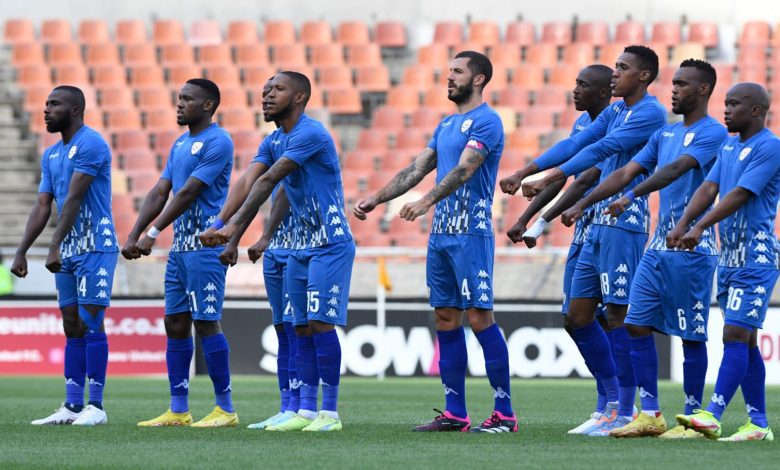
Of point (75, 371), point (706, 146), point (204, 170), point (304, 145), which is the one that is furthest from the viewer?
point (75, 371)

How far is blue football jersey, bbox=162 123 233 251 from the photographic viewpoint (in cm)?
979

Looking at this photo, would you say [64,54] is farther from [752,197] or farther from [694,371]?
[752,197]

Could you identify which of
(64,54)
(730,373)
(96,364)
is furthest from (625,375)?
(64,54)

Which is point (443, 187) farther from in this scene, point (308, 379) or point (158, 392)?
point (158, 392)

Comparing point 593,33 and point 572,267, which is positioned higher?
point 593,33

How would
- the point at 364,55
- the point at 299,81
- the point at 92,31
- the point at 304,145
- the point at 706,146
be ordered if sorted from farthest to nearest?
the point at 92,31 < the point at 364,55 < the point at 299,81 < the point at 304,145 < the point at 706,146

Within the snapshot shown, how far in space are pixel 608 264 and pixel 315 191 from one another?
6.40 feet

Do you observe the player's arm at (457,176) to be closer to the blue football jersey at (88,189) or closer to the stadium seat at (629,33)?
the blue football jersey at (88,189)

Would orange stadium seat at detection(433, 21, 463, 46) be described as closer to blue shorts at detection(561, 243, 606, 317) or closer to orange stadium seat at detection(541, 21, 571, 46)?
orange stadium seat at detection(541, 21, 571, 46)

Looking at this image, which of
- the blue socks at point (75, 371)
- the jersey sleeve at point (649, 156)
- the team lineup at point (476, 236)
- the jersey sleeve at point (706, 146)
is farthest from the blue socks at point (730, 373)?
the blue socks at point (75, 371)

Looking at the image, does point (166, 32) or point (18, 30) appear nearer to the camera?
point (166, 32)

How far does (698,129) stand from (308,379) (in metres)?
2.98

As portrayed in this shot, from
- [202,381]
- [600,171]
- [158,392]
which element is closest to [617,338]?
[600,171]

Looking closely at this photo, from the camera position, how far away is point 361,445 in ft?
27.0
